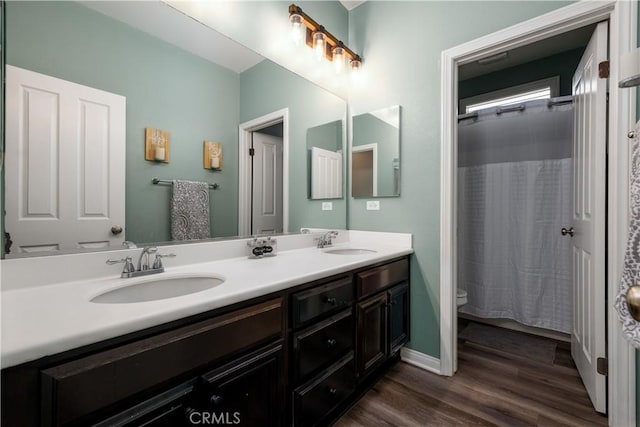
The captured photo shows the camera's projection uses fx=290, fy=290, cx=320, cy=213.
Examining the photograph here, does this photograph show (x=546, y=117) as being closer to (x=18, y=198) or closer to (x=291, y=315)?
(x=291, y=315)

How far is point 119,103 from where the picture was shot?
1.17m

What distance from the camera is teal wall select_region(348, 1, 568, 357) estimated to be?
1.86 m

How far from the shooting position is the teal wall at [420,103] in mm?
1856

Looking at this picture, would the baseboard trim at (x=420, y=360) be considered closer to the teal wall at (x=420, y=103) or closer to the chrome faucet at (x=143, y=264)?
the teal wall at (x=420, y=103)

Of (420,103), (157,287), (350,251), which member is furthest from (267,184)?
(420,103)

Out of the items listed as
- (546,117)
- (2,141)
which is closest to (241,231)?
(2,141)

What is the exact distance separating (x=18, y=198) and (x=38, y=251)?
188 mm

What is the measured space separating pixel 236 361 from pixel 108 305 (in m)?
0.40

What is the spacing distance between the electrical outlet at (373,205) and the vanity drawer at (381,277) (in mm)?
448

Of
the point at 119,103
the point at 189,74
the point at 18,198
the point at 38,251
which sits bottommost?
the point at 38,251

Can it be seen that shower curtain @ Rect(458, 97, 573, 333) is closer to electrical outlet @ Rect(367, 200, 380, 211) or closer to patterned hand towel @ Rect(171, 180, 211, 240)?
electrical outlet @ Rect(367, 200, 380, 211)

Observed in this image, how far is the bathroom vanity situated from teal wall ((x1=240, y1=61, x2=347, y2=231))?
1.56ft

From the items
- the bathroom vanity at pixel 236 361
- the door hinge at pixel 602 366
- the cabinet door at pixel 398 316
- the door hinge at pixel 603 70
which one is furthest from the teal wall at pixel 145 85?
the door hinge at pixel 602 366

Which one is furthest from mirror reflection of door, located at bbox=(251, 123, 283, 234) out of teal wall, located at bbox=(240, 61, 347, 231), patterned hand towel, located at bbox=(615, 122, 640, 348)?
patterned hand towel, located at bbox=(615, 122, 640, 348)
